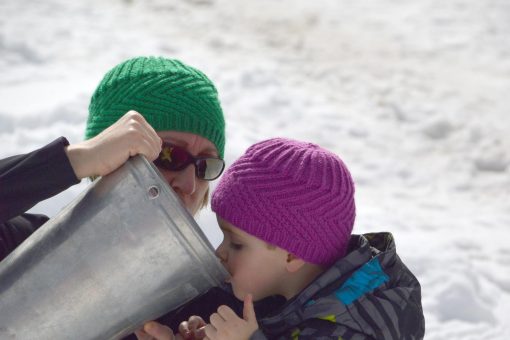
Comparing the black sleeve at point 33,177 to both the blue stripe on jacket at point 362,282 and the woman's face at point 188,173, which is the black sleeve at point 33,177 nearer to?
the woman's face at point 188,173

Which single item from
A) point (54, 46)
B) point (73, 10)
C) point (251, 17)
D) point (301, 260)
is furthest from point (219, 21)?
point (301, 260)

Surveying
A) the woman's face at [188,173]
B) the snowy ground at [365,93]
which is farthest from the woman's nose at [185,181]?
the snowy ground at [365,93]

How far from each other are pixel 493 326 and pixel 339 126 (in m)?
2.29

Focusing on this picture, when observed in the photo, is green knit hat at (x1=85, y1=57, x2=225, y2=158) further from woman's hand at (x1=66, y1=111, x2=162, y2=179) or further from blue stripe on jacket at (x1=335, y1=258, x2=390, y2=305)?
blue stripe on jacket at (x1=335, y1=258, x2=390, y2=305)

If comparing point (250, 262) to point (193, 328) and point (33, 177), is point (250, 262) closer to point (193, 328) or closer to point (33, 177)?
point (193, 328)

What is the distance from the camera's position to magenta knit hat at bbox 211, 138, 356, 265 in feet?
7.13

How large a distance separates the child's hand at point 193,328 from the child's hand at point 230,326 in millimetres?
189

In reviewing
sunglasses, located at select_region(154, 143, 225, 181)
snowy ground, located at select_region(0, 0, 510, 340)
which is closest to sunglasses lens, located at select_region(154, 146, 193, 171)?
sunglasses, located at select_region(154, 143, 225, 181)

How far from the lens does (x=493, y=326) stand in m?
3.66

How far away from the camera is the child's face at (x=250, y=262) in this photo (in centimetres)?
221

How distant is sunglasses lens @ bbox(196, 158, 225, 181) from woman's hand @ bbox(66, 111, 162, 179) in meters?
0.65

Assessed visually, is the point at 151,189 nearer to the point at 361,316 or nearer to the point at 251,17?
the point at 361,316

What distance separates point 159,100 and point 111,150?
67 cm

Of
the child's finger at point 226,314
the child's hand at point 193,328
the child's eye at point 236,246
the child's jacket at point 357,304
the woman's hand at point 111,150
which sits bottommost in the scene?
the child's jacket at point 357,304
